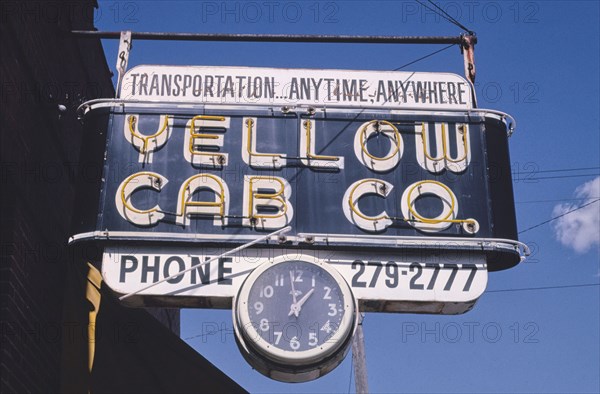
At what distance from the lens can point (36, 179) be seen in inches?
259

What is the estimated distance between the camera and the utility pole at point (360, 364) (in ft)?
40.9

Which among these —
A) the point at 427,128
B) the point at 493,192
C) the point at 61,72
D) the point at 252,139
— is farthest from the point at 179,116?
the point at 493,192

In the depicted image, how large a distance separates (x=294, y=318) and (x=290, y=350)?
25cm

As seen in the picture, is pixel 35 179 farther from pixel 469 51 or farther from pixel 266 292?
pixel 469 51

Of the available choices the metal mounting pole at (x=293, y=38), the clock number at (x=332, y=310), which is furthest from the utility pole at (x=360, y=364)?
the clock number at (x=332, y=310)

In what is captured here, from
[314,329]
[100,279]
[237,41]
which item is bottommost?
[314,329]

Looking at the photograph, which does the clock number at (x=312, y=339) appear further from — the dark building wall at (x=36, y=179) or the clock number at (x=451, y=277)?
the dark building wall at (x=36, y=179)

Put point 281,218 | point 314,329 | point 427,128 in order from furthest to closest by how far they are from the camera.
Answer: point 427,128 → point 281,218 → point 314,329

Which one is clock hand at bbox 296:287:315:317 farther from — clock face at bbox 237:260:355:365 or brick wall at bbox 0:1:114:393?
brick wall at bbox 0:1:114:393

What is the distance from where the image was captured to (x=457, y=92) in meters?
7.48

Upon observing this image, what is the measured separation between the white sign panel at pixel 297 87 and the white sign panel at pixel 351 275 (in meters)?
1.30

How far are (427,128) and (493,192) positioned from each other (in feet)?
2.38

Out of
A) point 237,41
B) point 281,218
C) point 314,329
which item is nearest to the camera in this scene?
point 314,329

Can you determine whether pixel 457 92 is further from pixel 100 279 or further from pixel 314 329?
pixel 100 279
